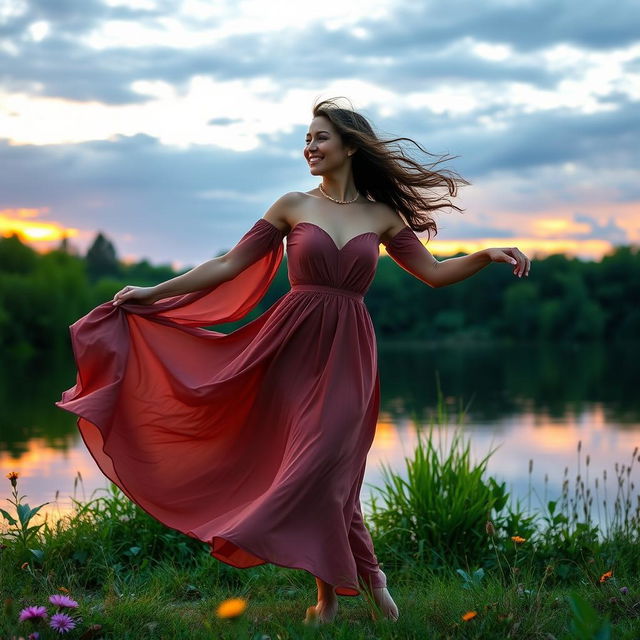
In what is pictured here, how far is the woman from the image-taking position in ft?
13.1

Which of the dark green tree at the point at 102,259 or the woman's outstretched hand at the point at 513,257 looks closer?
the woman's outstretched hand at the point at 513,257

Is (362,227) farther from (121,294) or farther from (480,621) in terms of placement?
(480,621)

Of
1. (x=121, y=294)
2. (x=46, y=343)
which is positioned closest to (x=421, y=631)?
(x=121, y=294)

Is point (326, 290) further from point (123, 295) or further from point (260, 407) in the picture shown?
point (123, 295)

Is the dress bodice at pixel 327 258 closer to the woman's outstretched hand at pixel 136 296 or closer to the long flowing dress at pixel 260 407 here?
the long flowing dress at pixel 260 407

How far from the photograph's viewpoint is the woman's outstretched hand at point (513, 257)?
431 centimetres

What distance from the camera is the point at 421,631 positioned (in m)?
3.71

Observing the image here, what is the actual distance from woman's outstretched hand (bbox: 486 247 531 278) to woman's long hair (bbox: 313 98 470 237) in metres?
0.53

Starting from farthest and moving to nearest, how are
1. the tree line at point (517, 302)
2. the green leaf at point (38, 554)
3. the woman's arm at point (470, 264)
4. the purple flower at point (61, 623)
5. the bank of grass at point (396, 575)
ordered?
the tree line at point (517, 302), the green leaf at point (38, 554), the woman's arm at point (470, 264), the bank of grass at point (396, 575), the purple flower at point (61, 623)

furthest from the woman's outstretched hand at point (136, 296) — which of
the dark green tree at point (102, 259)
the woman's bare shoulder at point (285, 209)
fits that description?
the dark green tree at point (102, 259)

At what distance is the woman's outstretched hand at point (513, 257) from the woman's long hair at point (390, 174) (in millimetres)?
532

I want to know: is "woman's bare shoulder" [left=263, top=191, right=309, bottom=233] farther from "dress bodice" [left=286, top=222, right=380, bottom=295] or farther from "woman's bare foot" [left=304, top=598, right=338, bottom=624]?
"woman's bare foot" [left=304, top=598, right=338, bottom=624]

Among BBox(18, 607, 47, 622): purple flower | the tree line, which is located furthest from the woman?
Result: the tree line

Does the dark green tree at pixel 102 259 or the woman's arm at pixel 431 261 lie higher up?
the woman's arm at pixel 431 261
